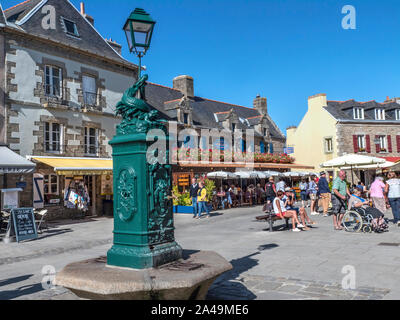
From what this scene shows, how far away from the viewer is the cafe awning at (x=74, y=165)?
553 inches

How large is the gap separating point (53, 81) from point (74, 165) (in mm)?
3965

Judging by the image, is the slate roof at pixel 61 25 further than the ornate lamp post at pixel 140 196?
Yes

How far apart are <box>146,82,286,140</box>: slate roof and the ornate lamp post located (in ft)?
67.7

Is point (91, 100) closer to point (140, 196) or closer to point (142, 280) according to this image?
point (140, 196)

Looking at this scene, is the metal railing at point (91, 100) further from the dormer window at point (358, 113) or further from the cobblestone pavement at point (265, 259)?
the dormer window at point (358, 113)

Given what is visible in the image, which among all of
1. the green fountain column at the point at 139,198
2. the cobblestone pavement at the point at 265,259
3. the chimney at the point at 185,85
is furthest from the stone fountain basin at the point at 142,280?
the chimney at the point at 185,85

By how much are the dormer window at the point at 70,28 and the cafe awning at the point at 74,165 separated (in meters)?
5.94

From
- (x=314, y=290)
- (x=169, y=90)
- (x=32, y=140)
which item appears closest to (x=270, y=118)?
(x=169, y=90)

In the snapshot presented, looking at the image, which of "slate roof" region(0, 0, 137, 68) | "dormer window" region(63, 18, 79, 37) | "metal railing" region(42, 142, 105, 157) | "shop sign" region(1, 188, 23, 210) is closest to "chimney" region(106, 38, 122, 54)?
"slate roof" region(0, 0, 137, 68)

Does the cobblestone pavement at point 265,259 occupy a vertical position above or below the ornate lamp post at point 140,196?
below

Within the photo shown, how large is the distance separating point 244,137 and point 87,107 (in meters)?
16.1

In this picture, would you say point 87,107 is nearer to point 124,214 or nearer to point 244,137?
point 124,214

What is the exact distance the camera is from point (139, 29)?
462cm

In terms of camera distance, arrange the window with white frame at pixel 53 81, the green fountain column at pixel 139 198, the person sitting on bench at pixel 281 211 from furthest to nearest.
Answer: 1. the window with white frame at pixel 53 81
2. the person sitting on bench at pixel 281 211
3. the green fountain column at pixel 139 198
